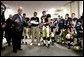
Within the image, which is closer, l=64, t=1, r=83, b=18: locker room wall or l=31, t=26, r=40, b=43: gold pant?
l=31, t=26, r=40, b=43: gold pant

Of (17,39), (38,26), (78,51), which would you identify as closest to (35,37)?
(38,26)

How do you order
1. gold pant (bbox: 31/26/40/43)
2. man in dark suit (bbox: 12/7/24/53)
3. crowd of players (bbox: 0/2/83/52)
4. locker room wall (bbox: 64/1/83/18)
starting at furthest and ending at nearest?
1. locker room wall (bbox: 64/1/83/18)
2. gold pant (bbox: 31/26/40/43)
3. crowd of players (bbox: 0/2/83/52)
4. man in dark suit (bbox: 12/7/24/53)

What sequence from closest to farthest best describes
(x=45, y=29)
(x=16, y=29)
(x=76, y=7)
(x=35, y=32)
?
(x=16, y=29), (x=45, y=29), (x=35, y=32), (x=76, y=7)

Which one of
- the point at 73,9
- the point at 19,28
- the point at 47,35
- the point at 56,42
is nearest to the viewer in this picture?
the point at 19,28

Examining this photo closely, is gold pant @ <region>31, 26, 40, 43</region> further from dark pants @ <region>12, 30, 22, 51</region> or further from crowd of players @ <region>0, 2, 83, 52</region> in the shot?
dark pants @ <region>12, 30, 22, 51</region>

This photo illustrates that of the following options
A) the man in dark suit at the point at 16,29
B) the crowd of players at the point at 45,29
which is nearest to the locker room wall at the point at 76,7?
the crowd of players at the point at 45,29

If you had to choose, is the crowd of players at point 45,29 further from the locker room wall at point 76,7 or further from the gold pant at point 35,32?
the locker room wall at point 76,7

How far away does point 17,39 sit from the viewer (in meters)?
5.89

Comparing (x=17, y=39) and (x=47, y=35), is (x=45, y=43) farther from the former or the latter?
(x=17, y=39)

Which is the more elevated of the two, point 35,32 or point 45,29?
point 45,29

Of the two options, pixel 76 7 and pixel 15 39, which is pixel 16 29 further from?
pixel 76 7

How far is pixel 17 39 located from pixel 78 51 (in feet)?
6.62


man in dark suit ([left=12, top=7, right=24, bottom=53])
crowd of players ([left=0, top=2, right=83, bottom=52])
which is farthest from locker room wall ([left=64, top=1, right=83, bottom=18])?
man in dark suit ([left=12, top=7, right=24, bottom=53])

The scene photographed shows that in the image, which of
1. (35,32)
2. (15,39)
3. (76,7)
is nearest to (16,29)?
(15,39)
